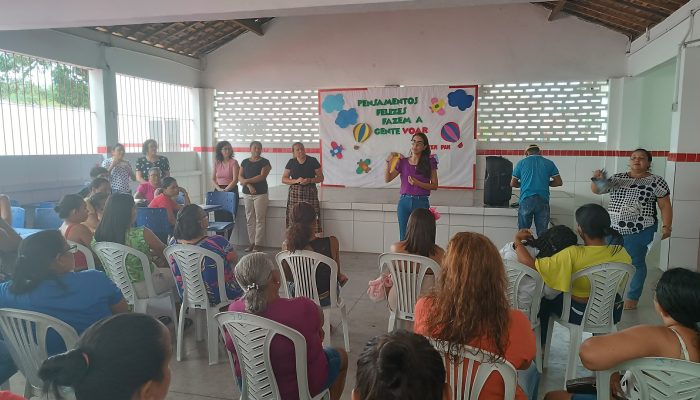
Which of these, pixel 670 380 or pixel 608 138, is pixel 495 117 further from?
pixel 670 380

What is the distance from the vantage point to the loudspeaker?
5.73 meters

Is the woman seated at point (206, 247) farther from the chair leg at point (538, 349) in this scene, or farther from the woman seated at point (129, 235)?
the chair leg at point (538, 349)

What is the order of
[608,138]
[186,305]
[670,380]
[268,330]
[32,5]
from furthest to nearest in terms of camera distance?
[608,138], [32,5], [186,305], [268,330], [670,380]

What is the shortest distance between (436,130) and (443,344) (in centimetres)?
653

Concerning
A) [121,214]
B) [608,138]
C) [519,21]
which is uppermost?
[519,21]

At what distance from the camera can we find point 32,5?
13.8 feet

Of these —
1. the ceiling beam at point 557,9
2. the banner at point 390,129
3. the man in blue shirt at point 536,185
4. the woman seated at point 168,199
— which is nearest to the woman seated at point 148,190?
the woman seated at point 168,199

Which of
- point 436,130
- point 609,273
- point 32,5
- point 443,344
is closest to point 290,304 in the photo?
point 443,344

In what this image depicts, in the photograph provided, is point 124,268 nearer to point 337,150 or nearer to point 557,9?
point 337,150

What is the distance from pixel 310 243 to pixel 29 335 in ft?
5.08

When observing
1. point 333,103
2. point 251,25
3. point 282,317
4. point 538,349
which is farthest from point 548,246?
point 251,25

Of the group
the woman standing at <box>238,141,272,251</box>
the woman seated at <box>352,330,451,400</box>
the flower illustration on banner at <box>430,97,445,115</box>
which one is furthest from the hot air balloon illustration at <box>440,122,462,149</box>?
the woman seated at <box>352,330,451,400</box>

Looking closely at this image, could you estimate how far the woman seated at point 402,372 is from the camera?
1.06 meters

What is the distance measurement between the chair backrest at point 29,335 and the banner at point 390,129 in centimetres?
646
